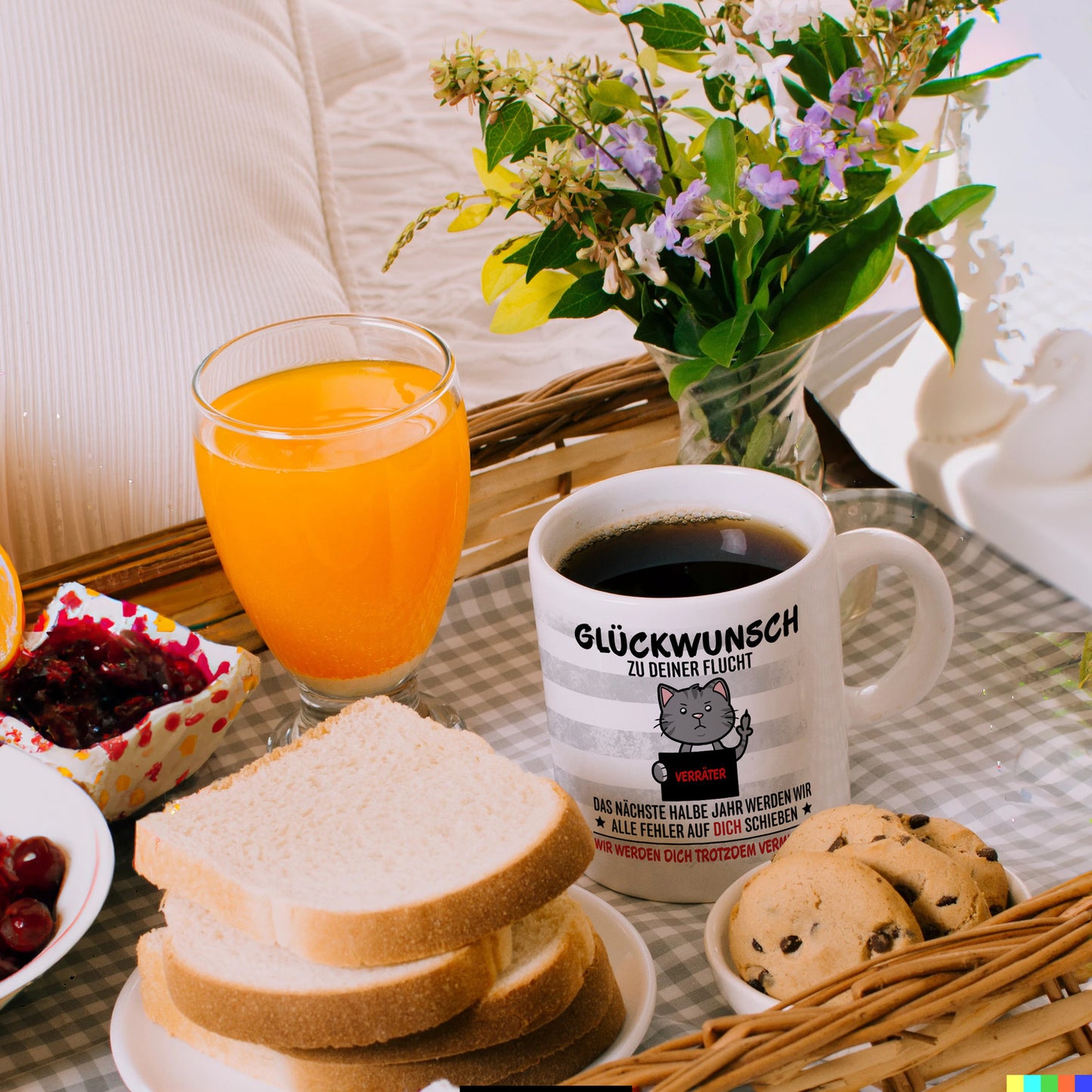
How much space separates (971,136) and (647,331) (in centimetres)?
38

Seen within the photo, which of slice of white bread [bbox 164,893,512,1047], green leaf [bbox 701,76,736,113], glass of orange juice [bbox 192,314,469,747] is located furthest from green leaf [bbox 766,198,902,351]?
slice of white bread [bbox 164,893,512,1047]

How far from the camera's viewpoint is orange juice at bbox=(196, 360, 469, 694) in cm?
78

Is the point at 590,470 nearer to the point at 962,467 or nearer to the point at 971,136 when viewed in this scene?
the point at 962,467

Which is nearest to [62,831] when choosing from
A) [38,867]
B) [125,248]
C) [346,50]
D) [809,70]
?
[38,867]

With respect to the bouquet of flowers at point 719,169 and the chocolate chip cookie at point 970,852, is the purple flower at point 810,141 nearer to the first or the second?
the bouquet of flowers at point 719,169

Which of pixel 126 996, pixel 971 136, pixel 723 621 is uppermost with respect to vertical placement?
pixel 971 136

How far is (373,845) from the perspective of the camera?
617mm

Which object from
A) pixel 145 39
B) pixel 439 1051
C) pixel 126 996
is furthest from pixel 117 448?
pixel 439 1051

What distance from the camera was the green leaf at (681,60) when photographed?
82cm

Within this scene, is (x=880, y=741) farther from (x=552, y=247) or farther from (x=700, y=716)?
(x=552, y=247)

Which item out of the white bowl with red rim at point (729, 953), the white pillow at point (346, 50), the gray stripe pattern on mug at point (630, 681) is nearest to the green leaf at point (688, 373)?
the gray stripe pattern on mug at point (630, 681)

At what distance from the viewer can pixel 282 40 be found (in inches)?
66.6

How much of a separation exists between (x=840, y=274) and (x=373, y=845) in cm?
44

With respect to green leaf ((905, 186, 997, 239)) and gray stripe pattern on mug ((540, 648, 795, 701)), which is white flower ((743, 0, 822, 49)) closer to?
green leaf ((905, 186, 997, 239))
